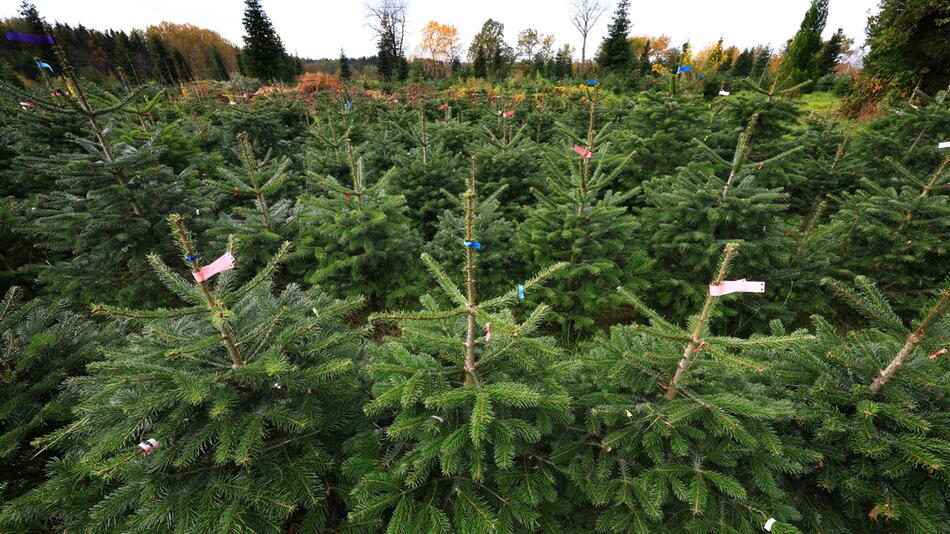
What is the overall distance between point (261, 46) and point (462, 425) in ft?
147

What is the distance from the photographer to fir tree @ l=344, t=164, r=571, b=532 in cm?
199

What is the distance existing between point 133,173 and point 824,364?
7.22 metres

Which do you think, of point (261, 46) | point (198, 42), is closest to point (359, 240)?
point (261, 46)

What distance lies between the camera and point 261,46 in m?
34.8

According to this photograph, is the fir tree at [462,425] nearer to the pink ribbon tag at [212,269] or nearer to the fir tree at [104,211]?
the pink ribbon tag at [212,269]

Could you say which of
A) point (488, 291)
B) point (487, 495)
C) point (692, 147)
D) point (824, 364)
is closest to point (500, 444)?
point (487, 495)

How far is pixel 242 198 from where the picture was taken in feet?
23.2

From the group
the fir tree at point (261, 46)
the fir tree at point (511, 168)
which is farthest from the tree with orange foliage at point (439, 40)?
the fir tree at point (511, 168)

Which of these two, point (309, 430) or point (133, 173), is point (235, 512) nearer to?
point (309, 430)

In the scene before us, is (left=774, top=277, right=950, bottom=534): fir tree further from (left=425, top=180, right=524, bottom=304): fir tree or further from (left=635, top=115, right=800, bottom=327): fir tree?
(left=425, top=180, right=524, bottom=304): fir tree

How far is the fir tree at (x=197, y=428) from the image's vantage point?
1901mm

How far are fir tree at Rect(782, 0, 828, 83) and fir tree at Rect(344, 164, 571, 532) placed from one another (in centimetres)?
2733

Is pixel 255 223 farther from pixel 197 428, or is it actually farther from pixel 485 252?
pixel 197 428

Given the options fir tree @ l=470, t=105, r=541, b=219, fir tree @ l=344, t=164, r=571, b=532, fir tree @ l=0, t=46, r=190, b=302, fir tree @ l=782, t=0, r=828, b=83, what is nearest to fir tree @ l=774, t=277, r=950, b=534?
fir tree @ l=344, t=164, r=571, b=532
